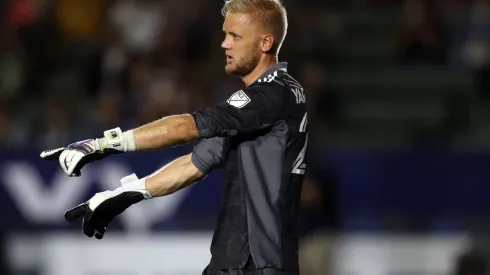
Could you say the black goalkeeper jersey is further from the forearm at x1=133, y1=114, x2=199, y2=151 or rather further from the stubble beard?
the forearm at x1=133, y1=114, x2=199, y2=151

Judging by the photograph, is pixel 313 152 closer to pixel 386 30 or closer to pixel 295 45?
pixel 295 45

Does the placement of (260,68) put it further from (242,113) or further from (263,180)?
(263,180)

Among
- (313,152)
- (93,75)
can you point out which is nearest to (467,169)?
(313,152)

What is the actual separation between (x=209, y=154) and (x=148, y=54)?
268 inches

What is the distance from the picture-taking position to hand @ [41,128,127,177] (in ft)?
16.2

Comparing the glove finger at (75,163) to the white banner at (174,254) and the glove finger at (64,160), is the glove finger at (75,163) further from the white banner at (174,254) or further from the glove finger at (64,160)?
the white banner at (174,254)

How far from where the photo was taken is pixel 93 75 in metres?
12.4

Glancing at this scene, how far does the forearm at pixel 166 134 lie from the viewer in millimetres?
5027

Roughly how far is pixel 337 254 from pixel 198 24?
142 inches

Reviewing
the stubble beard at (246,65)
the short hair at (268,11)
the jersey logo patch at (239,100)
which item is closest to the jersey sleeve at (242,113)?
the jersey logo patch at (239,100)

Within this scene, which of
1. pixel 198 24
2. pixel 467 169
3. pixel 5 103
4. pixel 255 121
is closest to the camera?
pixel 255 121

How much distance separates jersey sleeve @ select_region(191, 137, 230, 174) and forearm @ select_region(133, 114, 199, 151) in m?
0.52

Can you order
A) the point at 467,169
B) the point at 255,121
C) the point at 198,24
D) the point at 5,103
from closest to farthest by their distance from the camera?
the point at 255,121 < the point at 467,169 < the point at 5,103 < the point at 198,24

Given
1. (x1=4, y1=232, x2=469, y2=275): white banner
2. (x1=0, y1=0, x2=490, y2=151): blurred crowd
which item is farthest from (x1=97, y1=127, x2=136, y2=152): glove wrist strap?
(x1=0, y1=0, x2=490, y2=151): blurred crowd
